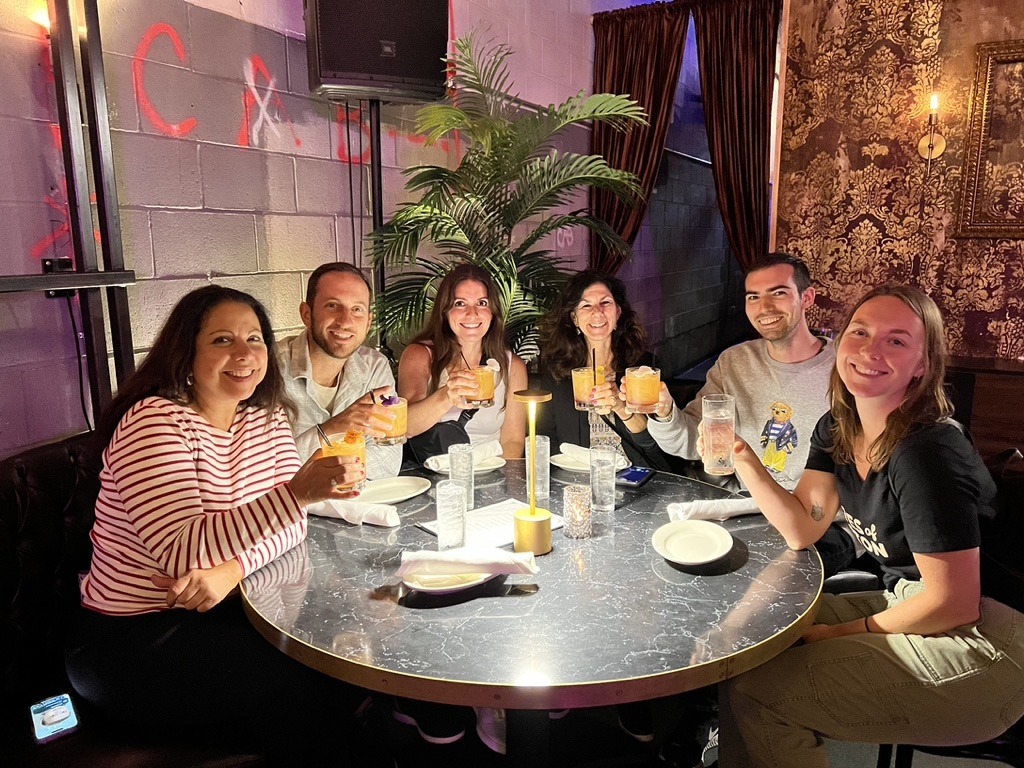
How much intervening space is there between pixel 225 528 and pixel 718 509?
3.93 feet

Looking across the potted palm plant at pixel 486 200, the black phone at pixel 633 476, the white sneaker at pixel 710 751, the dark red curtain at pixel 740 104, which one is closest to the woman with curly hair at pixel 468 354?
the potted palm plant at pixel 486 200

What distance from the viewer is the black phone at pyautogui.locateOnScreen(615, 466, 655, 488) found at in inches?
86.2

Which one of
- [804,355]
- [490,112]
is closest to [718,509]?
[804,355]

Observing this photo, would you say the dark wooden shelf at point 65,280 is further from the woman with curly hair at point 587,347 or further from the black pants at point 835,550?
the black pants at point 835,550

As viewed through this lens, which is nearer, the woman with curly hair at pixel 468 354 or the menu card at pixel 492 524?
the menu card at pixel 492 524

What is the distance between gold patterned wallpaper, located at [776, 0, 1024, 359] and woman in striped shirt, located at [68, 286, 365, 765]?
3.79 meters

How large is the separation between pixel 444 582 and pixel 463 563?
0.06 metres

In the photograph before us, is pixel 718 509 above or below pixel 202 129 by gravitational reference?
below

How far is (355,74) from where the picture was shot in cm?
290

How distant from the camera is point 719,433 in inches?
72.1

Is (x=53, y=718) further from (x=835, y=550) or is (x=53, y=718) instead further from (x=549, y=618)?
(x=835, y=550)

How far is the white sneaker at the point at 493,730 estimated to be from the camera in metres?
2.02

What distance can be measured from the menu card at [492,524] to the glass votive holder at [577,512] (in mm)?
59

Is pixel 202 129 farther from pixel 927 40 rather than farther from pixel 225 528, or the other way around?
pixel 927 40
